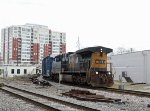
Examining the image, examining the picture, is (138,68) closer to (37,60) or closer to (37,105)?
(37,105)

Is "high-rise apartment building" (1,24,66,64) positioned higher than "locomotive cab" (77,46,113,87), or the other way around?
"high-rise apartment building" (1,24,66,64)

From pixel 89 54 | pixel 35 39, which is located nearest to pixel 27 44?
pixel 35 39

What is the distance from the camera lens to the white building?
119 feet

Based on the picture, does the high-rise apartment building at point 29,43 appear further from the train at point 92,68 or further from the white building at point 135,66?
the train at point 92,68

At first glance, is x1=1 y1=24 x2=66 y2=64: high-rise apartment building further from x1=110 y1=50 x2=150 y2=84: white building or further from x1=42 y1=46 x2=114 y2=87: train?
x1=42 y1=46 x2=114 y2=87: train

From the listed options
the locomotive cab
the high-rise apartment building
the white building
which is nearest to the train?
the locomotive cab

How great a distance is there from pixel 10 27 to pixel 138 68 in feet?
415

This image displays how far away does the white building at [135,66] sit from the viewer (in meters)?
36.3

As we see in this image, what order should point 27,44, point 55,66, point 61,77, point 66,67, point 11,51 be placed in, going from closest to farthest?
point 66,67
point 61,77
point 55,66
point 11,51
point 27,44

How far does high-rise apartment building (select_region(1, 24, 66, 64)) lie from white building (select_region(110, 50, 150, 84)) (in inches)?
3729

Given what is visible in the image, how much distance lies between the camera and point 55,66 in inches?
1534

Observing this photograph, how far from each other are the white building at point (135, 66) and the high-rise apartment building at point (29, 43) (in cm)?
9471

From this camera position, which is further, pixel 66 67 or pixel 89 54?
A: pixel 66 67

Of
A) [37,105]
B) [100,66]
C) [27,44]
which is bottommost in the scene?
[37,105]
